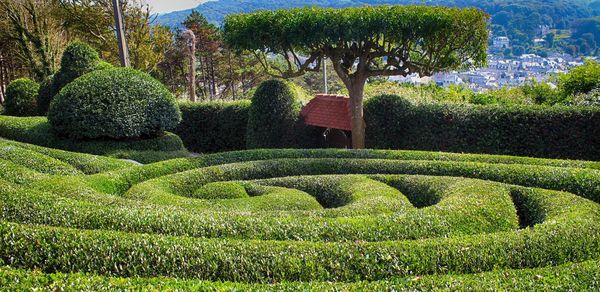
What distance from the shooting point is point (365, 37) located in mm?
15016

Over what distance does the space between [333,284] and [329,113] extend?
38.3 ft

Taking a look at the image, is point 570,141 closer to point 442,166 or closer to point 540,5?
point 442,166

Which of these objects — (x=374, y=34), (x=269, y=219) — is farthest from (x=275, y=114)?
(x=269, y=219)

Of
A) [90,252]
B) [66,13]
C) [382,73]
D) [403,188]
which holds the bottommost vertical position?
[403,188]

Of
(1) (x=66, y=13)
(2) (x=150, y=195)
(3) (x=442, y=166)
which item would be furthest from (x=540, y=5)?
(2) (x=150, y=195)

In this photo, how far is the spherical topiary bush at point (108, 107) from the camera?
14.9m

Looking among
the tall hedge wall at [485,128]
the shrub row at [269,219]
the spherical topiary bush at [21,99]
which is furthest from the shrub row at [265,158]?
the spherical topiary bush at [21,99]

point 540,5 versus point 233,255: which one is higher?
point 540,5

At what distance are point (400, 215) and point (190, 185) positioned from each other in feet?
15.9

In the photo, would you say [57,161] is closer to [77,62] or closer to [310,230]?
[77,62]

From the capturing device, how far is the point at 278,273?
241 inches

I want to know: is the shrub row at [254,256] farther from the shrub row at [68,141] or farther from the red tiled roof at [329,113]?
the red tiled roof at [329,113]

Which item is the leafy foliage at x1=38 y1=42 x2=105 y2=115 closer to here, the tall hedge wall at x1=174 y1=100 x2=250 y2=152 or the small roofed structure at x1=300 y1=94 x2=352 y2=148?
the tall hedge wall at x1=174 y1=100 x2=250 y2=152

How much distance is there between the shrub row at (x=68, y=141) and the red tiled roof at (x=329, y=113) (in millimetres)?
4045
